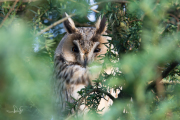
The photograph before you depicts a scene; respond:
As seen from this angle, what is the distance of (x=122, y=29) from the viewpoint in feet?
3.25

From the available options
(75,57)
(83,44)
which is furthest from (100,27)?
(75,57)

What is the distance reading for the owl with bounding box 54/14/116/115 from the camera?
1.69 meters

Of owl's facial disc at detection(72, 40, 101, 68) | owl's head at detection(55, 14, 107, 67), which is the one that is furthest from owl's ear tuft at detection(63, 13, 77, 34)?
owl's facial disc at detection(72, 40, 101, 68)

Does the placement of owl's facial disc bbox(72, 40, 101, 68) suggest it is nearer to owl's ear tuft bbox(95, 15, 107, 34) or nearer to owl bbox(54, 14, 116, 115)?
owl bbox(54, 14, 116, 115)

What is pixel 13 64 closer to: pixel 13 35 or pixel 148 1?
pixel 13 35

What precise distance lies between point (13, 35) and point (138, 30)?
0.69 m

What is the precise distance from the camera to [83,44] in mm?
1668

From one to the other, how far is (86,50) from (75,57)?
20 centimetres

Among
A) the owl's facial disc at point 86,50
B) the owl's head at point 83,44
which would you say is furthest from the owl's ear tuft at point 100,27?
the owl's facial disc at point 86,50

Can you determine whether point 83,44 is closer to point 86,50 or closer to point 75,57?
point 86,50

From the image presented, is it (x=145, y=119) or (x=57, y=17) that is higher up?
(x=57, y=17)

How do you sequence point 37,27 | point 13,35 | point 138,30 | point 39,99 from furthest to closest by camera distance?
point 37,27 → point 138,30 → point 39,99 → point 13,35

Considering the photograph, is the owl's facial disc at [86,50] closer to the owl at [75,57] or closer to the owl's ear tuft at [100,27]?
the owl at [75,57]

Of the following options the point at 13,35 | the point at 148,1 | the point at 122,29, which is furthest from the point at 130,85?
the point at 122,29
